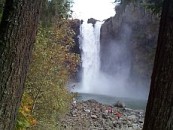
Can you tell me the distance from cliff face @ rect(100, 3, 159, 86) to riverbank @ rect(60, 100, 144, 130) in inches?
866

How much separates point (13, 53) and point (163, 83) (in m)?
1.10

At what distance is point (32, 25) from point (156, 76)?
1.00 m

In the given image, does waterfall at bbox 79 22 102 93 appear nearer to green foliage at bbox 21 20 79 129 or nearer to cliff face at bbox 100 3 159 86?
cliff face at bbox 100 3 159 86

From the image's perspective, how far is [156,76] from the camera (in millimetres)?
2768

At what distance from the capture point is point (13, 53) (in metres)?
3.14

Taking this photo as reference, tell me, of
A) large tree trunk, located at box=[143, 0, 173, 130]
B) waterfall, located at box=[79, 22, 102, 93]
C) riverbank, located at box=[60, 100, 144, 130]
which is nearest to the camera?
large tree trunk, located at box=[143, 0, 173, 130]

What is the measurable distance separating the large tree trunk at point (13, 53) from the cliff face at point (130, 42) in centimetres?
4493

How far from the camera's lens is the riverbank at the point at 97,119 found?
1796cm

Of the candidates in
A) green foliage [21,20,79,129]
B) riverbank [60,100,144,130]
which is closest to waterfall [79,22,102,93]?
riverbank [60,100,144,130]

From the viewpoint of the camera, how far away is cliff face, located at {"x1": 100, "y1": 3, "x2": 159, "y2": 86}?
48375 mm

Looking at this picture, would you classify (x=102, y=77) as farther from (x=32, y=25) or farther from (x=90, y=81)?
(x=32, y=25)

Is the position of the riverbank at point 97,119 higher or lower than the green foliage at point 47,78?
lower

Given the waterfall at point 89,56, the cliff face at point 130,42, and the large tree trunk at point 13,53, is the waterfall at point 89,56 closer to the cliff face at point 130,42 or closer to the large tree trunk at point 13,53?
the cliff face at point 130,42

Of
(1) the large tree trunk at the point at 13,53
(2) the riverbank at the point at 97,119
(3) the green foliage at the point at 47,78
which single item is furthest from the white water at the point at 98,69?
(1) the large tree trunk at the point at 13,53
